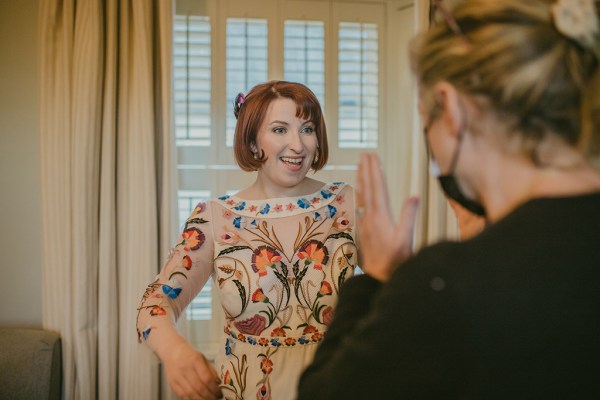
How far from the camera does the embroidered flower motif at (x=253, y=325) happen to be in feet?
4.23

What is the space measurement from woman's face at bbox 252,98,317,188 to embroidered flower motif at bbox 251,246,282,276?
167 millimetres

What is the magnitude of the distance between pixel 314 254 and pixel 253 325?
22 centimetres

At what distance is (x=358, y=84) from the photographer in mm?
2357

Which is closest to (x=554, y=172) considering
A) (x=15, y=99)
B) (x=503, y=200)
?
(x=503, y=200)

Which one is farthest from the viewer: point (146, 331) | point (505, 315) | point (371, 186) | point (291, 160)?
point (291, 160)

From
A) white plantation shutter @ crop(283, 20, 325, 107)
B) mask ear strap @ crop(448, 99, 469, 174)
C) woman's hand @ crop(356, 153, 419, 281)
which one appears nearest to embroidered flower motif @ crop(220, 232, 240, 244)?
woman's hand @ crop(356, 153, 419, 281)

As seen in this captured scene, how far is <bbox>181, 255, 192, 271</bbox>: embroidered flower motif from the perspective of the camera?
1.28 m

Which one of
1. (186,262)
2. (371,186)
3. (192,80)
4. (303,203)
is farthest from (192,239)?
(192,80)

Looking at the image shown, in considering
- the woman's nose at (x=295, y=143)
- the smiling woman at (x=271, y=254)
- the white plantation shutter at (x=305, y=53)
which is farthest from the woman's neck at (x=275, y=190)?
the white plantation shutter at (x=305, y=53)

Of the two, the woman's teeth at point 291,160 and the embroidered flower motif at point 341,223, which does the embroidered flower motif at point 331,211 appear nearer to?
the embroidered flower motif at point 341,223

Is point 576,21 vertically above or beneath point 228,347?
above

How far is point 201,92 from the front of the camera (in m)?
2.24

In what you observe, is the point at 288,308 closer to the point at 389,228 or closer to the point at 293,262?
the point at 293,262

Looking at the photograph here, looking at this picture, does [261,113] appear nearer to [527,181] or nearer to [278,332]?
[278,332]
